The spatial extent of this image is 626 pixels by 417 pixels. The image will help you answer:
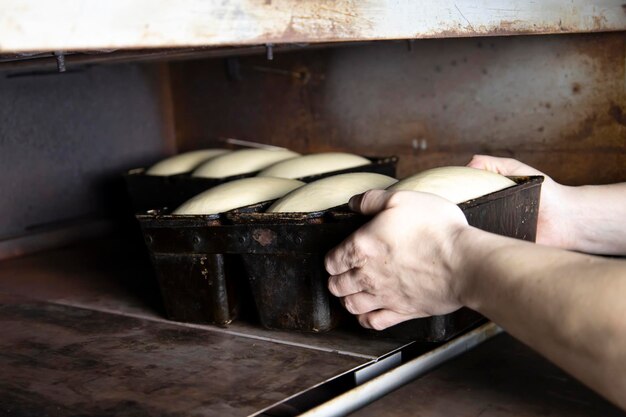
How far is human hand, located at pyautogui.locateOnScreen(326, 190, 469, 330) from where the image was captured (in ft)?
3.97

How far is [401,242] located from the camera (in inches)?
48.4


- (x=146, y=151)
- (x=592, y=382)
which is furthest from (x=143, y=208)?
(x=592, y=382)

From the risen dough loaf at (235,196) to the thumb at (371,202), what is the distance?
0.36m

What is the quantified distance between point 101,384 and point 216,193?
0.48 metres

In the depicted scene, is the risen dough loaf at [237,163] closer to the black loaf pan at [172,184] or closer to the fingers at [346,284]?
the black loaf pan at [172,184]

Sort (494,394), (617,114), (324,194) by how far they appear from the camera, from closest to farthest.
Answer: (494,394), (324,194), (617,114)

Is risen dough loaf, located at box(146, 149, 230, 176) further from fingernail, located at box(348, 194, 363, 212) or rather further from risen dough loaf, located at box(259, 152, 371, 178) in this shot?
fingernail, located at box(348, 194, 363, 212)

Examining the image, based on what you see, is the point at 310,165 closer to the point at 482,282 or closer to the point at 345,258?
the point at 345,258

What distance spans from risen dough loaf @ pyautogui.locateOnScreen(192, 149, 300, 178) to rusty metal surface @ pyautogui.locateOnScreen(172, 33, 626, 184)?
12.5 inches

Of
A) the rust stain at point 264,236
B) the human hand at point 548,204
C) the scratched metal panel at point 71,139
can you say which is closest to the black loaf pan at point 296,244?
the rust stain at point 264,236

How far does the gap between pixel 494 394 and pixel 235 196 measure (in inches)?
26.4

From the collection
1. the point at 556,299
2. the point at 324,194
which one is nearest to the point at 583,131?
the point at 324,194

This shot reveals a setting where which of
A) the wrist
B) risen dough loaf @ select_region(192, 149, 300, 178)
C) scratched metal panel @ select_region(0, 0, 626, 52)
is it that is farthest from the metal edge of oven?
risen dough loaf @ select_region(192, 149, 300, 178)

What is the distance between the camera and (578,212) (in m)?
1.66
